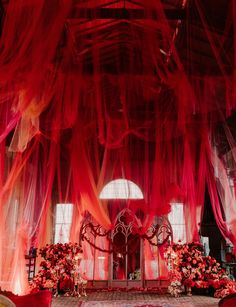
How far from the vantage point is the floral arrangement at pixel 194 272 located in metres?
8.49

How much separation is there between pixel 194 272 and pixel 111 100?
483 centimetres

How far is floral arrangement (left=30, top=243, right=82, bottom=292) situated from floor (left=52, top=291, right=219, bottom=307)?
0.39m

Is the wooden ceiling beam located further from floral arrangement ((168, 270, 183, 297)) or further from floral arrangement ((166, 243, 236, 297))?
floral arrangement ((168, 270, 183, 297))

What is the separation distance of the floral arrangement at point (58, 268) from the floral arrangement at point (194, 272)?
2430 mm

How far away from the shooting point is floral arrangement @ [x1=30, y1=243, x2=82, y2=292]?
8523mm

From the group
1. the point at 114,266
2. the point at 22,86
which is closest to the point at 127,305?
the point at 114,266

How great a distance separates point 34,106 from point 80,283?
16.1 ft

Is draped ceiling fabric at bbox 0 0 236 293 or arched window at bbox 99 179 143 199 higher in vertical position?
draped ceiling fabric at bbox 0 0 236 293

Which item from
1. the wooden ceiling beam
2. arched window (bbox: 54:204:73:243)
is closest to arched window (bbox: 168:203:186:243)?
arched window (bbox: 54:204:73:243)

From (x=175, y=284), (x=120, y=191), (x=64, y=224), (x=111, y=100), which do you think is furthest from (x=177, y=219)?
(x=111, y=100)

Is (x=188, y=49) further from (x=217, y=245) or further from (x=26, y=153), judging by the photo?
(x=217, y=245)

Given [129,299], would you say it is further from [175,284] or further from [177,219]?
[177,219]

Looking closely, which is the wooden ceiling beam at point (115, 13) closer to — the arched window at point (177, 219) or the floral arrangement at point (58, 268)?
the floral arrangement at point (58, 268)

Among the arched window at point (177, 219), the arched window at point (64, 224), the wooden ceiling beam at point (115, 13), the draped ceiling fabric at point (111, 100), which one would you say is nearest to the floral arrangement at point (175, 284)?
the draped ceiling fabric at point (111, 100)
